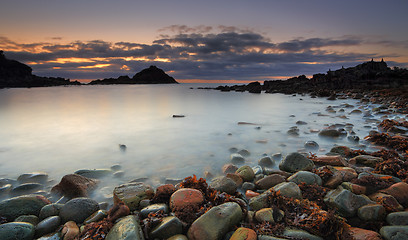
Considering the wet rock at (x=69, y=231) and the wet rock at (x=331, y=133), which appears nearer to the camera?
the wet rock at (x=69, y=231)

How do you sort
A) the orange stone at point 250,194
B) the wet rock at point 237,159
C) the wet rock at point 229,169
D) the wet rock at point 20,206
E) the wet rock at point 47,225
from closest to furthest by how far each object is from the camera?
the wet rock at point 47,225
the wet rock at point 20,206
the orange stone at point 250,194
the wet rock at point 229,169
the wet rock at point 237,159

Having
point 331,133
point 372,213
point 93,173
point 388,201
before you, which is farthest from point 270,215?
point 331,133

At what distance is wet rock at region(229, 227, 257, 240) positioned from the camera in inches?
93.1

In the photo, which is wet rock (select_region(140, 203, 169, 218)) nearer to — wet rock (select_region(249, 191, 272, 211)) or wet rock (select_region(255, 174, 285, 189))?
wet rock (select_region(249, 191, 272, 211))

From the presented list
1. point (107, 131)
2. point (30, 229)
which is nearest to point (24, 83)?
point (107, 131)

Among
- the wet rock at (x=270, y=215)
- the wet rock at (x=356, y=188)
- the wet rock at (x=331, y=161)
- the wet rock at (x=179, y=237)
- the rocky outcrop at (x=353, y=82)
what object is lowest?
the wet rock at (x=179, y=237)

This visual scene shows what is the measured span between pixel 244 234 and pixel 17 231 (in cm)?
265

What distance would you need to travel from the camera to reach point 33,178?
14.7ft

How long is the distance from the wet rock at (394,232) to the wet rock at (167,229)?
2.29 meters

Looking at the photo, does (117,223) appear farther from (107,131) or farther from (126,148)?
(107,131)

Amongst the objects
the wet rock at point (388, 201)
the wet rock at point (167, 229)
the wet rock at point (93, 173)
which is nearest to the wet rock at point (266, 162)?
the wet rock at point (388, 201)

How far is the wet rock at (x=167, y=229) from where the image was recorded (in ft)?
8.25

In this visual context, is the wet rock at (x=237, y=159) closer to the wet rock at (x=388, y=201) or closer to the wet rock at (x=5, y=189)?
the wet rock at (x=388, y=201)

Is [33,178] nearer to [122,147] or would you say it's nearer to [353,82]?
[122,147]
